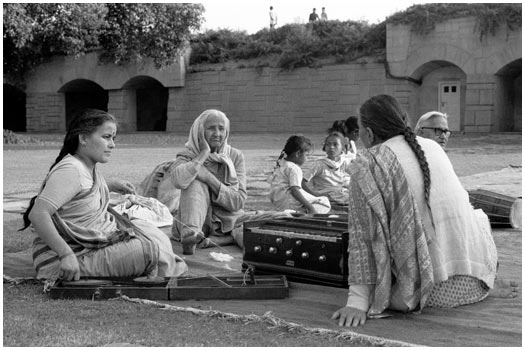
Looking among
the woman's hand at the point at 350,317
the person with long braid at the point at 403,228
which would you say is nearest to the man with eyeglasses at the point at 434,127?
the person with long braid at the point at 403,228

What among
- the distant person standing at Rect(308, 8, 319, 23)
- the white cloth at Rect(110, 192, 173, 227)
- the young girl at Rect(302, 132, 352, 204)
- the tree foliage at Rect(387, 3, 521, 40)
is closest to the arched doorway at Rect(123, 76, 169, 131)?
the distant person standing at Rect(308, 8, 319, 23)

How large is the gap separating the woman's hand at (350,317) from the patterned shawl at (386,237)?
0.26ft

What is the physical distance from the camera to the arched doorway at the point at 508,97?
24688 millimetres

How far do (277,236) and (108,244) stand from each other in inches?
37.7

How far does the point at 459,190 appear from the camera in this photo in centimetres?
359

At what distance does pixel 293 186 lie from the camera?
252 inches

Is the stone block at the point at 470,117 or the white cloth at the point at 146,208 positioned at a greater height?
the stone block at the point at 470,117

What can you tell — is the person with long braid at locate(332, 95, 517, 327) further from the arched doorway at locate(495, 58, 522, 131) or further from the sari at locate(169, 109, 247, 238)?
the arched doorway at locate(495, 58, 522, 131)

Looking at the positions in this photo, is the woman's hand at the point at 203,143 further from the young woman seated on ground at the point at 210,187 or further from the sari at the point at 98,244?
the sari at the point at 98,244

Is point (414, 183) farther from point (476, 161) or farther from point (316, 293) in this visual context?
point (476, 161)

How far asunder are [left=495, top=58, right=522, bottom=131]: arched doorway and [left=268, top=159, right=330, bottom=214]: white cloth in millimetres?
19609

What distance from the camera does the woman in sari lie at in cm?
395

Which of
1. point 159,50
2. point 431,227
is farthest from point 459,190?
point 159,50

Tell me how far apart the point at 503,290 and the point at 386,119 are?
1115 mm
